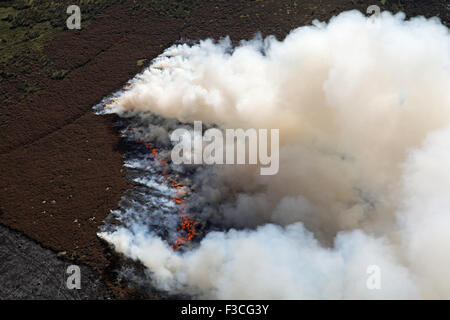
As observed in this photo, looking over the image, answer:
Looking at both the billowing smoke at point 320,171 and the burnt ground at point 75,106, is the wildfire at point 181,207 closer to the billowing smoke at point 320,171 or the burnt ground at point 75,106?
the billowing smoke at point 320,171

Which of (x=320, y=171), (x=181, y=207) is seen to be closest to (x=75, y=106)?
(x=181, y=207)

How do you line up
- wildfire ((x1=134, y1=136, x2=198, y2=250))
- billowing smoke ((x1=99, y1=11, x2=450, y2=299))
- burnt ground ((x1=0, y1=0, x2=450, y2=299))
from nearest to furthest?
1. billowing smoke ((x1=99, y1=11, x2=450, y2=299))
2. burnt ground ((x1=0, y1=0, x2=450, y2=299))
3. wildfire ((x1=134, y1=136, x2=198, y2=250))

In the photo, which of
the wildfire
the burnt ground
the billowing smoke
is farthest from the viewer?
the wildfire

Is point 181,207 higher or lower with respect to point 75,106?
lower

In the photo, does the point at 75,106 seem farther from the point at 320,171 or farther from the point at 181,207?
the point at 320,171

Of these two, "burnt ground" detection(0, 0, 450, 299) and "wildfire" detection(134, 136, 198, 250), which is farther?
"wildfire" detection(134, 136, 198, 250)

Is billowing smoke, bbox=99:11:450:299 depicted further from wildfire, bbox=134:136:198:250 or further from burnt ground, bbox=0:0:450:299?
burnt ground, bbox=0:0:450:299

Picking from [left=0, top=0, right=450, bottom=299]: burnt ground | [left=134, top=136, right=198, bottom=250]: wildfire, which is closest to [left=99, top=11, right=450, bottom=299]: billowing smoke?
[left=134, top=136, right=198, bottom=250]: wildfire
